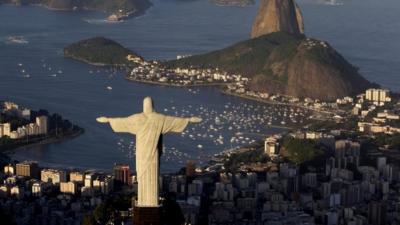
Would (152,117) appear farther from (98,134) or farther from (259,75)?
(259,75)

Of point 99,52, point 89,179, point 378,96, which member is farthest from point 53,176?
point 99,52

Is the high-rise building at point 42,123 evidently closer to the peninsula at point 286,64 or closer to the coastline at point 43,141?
the coastline at point 43,141

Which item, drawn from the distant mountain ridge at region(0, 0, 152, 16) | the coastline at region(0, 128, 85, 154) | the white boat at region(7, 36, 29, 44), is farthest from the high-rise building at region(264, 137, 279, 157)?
the distant mountain ridge at region(0, 0, 152, 16)

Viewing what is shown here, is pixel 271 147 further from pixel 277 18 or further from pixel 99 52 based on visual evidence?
pixel 277 18

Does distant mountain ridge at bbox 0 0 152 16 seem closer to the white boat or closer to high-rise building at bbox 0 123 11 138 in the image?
the white boat

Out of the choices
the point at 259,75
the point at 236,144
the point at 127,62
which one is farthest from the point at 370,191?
the point at 127,62

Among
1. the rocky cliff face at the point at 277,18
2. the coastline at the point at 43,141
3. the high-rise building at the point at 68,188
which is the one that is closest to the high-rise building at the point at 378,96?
the coastline at the point at 43,141
